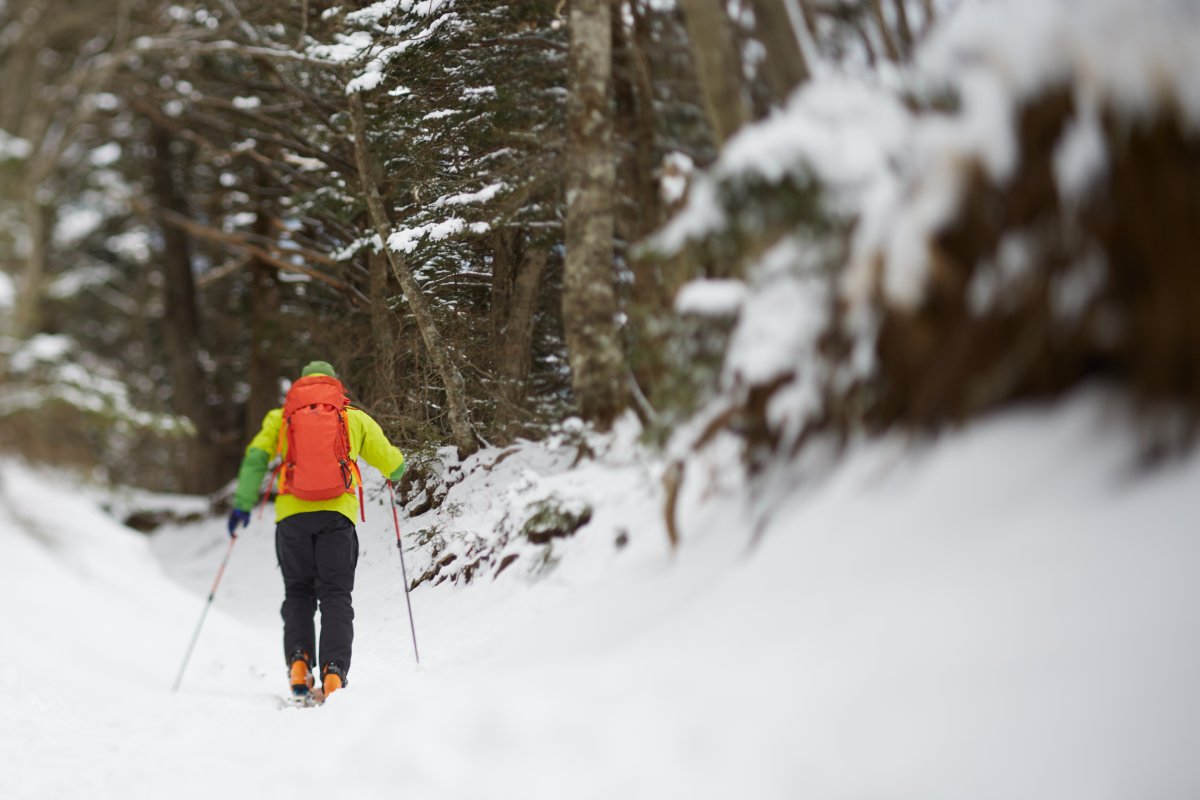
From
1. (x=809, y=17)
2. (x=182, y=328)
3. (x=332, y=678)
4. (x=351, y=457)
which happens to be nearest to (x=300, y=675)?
(x=332, y=678)

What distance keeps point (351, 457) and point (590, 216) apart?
1.44 meters

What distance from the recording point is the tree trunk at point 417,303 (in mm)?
3611

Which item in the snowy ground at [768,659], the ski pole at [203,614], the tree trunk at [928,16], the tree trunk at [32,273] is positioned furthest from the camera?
the ski pole at [203,614]

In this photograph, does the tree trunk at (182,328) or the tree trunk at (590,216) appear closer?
the tree trunk at (590,216)

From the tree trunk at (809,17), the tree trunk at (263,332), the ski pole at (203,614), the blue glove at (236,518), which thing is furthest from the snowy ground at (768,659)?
the tree trunk at (809,17)

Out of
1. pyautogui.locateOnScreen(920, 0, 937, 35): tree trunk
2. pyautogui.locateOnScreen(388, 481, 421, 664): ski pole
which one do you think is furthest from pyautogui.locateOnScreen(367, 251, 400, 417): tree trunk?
pyautogui.locateOnScreen(920, 0, 937, 35): tree trunk

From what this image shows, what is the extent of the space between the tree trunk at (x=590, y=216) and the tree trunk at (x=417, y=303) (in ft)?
1.63

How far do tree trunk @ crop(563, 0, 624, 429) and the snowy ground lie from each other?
0.34 meters

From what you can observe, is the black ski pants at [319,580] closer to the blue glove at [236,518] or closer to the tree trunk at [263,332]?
the blue glove at [236,518]

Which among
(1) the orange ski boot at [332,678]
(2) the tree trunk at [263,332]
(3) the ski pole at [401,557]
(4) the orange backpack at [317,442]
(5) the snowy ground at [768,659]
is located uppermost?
(2) the tree trunk at [263,332]

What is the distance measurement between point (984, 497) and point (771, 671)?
632 millimetres

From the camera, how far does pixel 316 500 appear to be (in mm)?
3965

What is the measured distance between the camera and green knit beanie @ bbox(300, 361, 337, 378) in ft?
12.8

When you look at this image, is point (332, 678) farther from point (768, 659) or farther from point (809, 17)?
point (809, 17)
